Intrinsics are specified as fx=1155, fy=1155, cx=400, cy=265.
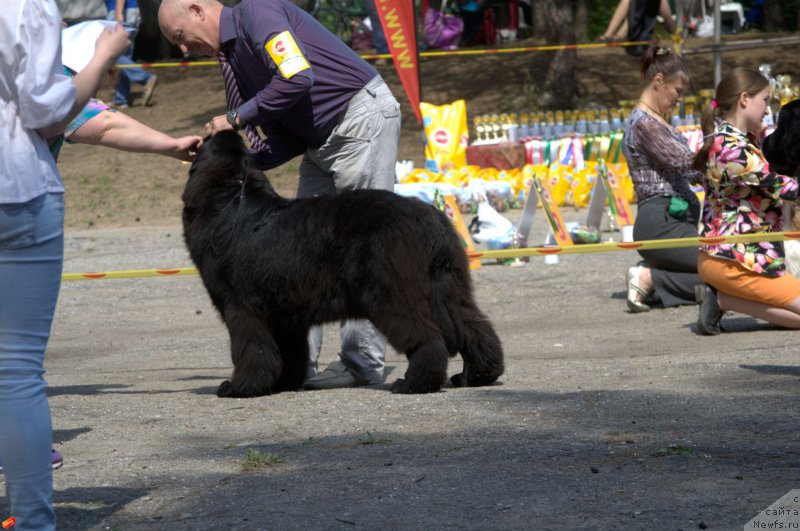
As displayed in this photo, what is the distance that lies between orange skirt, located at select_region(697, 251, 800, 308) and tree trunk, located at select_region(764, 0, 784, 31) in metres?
17.2

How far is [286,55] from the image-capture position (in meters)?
5.12

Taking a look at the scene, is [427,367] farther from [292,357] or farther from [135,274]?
[135,274]

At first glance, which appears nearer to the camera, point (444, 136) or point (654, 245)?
point (654, 245)

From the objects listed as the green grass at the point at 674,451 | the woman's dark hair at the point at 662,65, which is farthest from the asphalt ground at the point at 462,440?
the woman's dark hair at the point at 662,65

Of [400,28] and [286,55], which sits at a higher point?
[400,28]

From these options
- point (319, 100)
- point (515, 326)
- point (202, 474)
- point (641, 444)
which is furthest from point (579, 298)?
point (202, 474)

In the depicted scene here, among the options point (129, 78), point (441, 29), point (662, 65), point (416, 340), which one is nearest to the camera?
point (416, 340)

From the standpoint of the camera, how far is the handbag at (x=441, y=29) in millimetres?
20891

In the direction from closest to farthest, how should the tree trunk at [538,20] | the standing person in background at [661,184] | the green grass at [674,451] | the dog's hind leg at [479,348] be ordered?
1. the green grass at [674,451]
2. the dog's hind leg at [479,348]
3. the standing person in background at [661,184]
4. the tree trunk at [538,20]

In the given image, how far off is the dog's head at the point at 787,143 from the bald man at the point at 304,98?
1.82m

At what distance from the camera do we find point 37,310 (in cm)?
309

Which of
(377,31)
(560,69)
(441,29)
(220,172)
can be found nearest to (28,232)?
(220,172)

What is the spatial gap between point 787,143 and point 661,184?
128 inches

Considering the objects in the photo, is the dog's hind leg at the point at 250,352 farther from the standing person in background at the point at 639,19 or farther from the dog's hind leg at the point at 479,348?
the standing person in background at the point at 639,19
